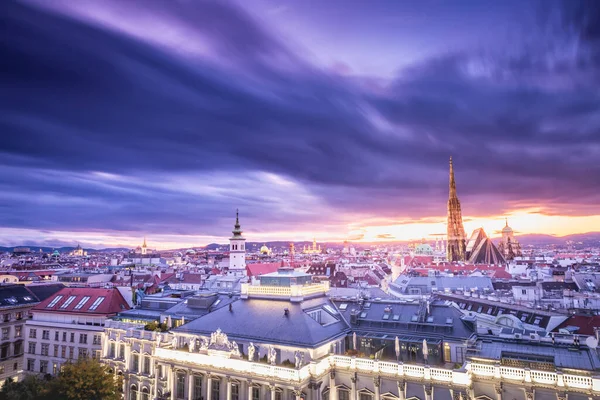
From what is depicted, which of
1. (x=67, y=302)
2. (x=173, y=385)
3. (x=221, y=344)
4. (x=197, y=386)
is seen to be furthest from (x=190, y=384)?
(x=67, y=302)

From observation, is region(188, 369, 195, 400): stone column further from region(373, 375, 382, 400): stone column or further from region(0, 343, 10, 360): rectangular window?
region(0, 343, 10, 360): rectangular window

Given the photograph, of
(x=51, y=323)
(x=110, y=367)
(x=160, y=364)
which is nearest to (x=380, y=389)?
(x=160, y=364)

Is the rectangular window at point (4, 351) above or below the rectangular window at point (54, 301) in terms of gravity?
below

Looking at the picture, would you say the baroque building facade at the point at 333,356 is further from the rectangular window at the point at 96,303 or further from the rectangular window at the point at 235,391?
the rectangular window at the point at 96,303

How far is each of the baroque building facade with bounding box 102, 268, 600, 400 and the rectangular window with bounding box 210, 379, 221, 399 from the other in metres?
0.11

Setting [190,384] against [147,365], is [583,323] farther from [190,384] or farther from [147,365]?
[147,365]

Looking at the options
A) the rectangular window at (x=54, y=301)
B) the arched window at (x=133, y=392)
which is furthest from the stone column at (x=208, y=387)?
the rectangular window at (x=54, y=301)

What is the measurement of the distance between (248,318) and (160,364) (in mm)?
11970

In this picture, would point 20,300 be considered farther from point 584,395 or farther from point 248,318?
point 584,395

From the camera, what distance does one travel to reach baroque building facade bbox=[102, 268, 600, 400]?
35781 millimetres

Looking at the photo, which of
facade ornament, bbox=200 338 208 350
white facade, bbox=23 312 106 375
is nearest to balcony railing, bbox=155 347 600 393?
facade ornament, bbox=200 338 208 350

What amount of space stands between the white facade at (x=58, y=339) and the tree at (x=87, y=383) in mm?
13149

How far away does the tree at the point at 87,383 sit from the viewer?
4788cm

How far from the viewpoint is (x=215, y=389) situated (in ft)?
146
